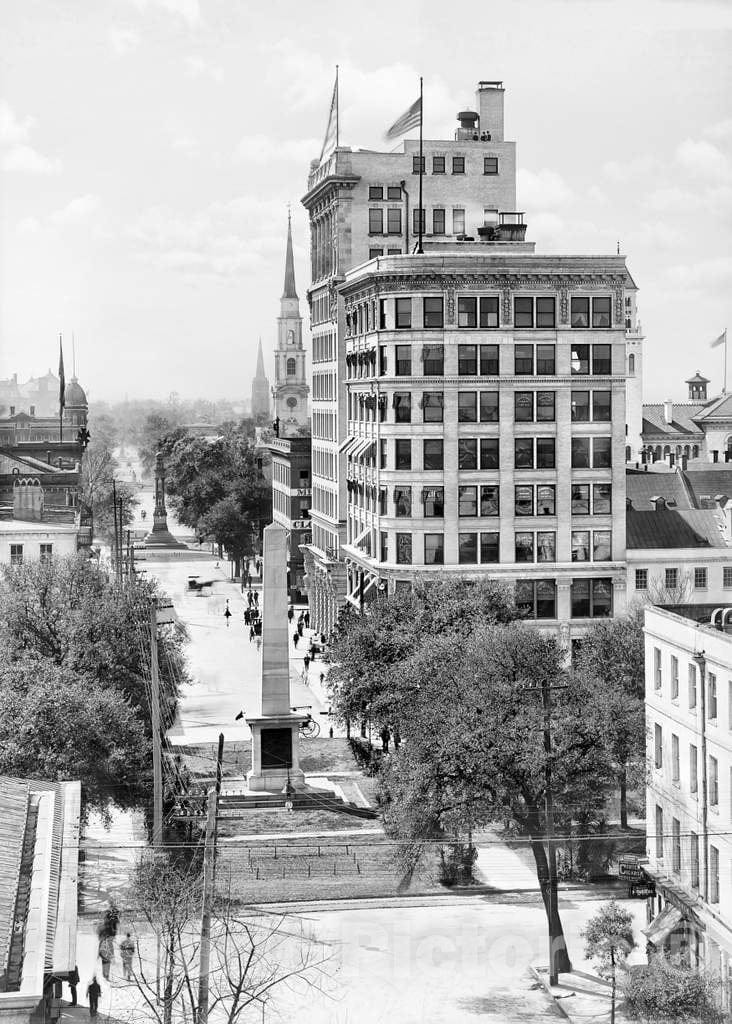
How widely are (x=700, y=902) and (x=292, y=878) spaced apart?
12694 millimetres

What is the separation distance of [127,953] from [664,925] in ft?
40.8

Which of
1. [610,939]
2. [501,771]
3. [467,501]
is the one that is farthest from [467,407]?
[610,939]

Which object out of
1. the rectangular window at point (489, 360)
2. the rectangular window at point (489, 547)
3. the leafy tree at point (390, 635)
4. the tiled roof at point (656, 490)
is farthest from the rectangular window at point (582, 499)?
the tiled roof at point (656, 490)

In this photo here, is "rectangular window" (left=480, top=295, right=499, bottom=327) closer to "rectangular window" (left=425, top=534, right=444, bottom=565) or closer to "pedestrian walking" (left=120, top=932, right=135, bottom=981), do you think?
"rectangular window" (left=425, top=534, right=444, bottom=565)

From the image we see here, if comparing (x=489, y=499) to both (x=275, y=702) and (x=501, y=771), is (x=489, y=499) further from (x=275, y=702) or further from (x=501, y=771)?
(x=501, y=771)

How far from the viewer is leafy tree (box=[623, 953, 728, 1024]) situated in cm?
3391

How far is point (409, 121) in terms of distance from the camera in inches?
3196

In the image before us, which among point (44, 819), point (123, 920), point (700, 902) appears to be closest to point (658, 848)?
point (700, 902)

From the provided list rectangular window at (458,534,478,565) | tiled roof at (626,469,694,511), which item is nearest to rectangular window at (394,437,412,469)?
rectangular window at (458,534,478,565)

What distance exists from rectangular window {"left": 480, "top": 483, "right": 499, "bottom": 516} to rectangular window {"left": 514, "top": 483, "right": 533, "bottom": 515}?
88 centimetres

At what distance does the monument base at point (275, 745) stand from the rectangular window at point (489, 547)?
20200 mm

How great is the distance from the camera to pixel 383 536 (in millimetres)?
79250

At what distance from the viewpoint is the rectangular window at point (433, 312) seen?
76500 mm

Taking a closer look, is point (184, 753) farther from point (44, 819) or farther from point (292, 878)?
point (44, 819)
